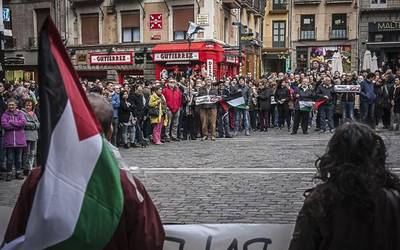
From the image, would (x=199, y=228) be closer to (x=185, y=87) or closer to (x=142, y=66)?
(x=185, y=87)

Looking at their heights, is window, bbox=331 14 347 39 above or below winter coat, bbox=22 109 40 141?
above

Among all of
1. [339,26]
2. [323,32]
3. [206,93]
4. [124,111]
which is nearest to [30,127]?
[124,111]

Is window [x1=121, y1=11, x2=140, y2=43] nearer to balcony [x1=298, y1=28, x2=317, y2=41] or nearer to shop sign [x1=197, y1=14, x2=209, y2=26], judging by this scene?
shop sign [x1=197, y1=14, x2=209, y2=26]

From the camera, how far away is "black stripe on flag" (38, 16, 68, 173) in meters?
2.36

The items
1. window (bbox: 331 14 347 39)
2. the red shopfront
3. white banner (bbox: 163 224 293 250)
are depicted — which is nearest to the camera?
white banner (bbox: 163 224 293 250)

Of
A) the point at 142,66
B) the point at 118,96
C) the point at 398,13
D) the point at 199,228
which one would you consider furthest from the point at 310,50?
the point at 199,228

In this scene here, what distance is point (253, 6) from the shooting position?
1631 inches

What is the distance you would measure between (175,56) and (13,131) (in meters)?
19.4

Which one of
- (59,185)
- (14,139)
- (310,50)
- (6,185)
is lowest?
(6,185)

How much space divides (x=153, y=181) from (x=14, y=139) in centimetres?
281

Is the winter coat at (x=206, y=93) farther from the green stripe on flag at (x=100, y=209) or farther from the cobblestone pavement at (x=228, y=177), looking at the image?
the green stripe on flag at (x=100, y=209)

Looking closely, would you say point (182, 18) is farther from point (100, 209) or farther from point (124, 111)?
point (100, 209)

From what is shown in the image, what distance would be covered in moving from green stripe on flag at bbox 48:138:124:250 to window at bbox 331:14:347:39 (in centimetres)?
4725

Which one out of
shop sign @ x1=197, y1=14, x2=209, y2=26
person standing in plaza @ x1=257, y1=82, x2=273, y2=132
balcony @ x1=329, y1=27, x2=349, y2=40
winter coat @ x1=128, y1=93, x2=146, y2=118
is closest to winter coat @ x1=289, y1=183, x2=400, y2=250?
winter coat @ x1=128, y1=93, x2=146, y2=118
